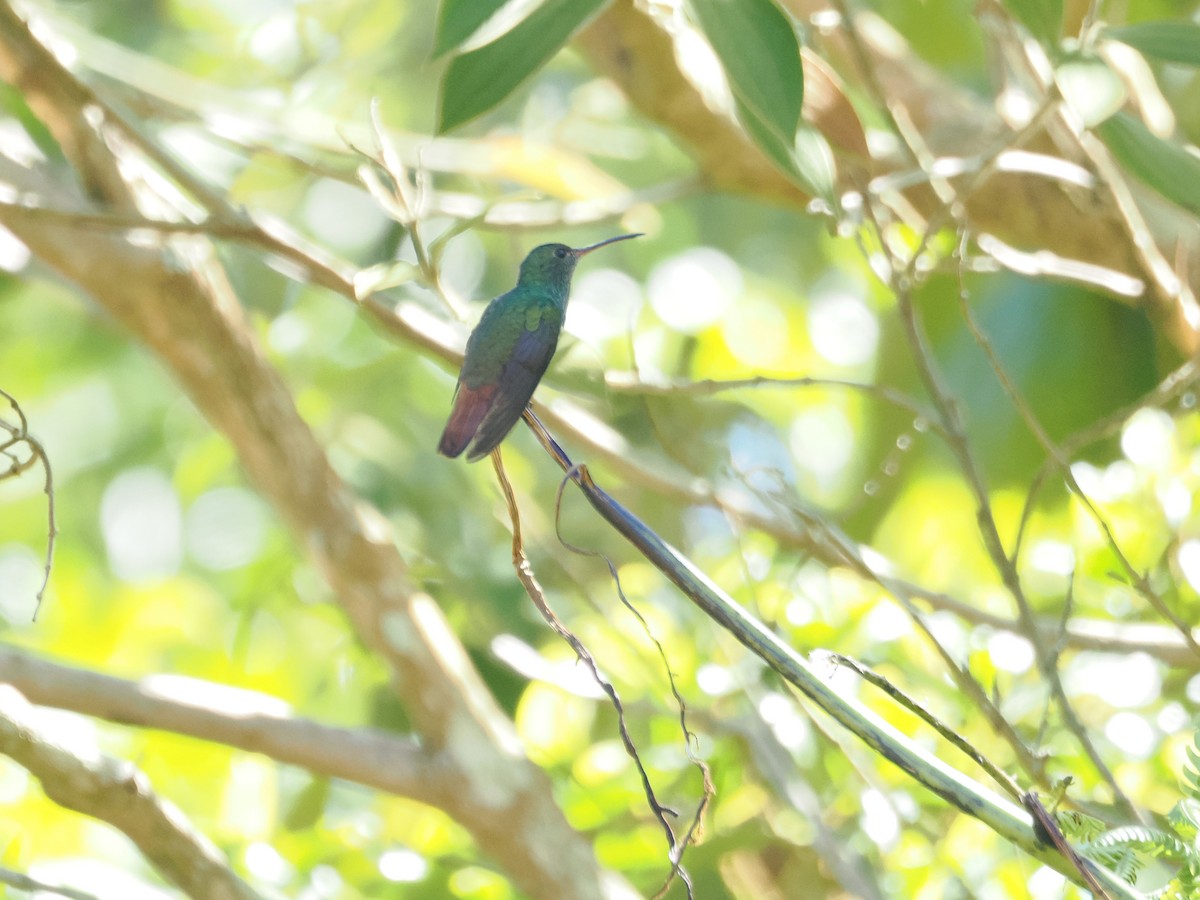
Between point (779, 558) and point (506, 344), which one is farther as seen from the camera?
point (779, 558)

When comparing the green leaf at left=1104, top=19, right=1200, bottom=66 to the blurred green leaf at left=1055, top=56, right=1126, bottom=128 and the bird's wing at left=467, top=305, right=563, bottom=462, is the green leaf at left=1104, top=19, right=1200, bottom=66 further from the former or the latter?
the bird's wing at left=467, top=305, right=563, bottom=462

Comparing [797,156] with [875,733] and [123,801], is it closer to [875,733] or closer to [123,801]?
[875,733]

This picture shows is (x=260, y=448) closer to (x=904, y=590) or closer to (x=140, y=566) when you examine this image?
(x=904, y=590)

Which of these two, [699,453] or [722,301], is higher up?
[722,301]

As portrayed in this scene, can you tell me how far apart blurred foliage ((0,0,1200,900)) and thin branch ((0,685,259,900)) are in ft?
1.43

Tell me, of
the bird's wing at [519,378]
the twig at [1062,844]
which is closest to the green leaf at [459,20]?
the bird's wing at [519,378]

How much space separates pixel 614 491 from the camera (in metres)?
3.52

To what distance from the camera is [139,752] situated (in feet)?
9.58

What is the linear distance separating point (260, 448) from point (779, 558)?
3.54ft

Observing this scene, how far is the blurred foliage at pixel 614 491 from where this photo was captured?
87.2 inches

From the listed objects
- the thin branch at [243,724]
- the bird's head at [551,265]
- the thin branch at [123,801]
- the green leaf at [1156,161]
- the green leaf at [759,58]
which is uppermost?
the green leaf at [1156,161]

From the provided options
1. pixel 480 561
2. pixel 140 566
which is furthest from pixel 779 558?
pixel 140 566

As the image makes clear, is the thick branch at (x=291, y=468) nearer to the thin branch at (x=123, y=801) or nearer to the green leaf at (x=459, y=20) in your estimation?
the thin branch at (x=123, y=801)

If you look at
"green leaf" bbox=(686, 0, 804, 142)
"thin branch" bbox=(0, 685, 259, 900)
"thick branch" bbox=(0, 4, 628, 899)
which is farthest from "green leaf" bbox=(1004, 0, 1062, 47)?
"thick branch" bbox=(0, 4, 628, 899)
